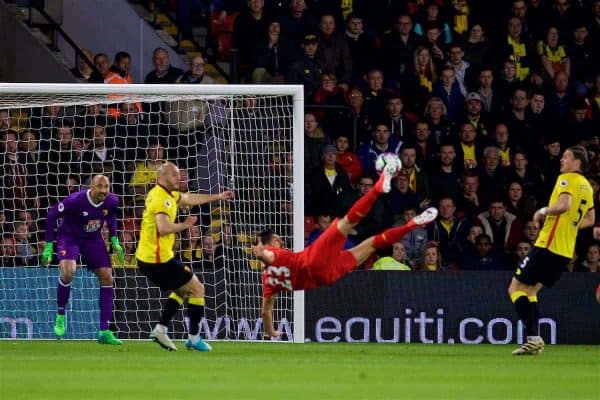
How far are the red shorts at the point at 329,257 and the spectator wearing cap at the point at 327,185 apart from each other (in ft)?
14.7

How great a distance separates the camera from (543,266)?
13.6m

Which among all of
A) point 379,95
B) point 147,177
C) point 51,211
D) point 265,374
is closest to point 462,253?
point 379,95

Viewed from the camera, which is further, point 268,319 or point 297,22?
point 297,22

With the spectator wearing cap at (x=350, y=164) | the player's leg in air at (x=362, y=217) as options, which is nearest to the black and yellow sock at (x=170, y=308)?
the player's leg in air at (x=362, y=217)

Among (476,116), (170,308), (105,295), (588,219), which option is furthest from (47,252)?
(476,116)

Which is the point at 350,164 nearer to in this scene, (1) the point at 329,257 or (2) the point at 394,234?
(1) the point at 329,257

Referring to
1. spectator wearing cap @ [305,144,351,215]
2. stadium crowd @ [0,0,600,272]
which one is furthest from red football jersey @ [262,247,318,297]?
spectator wearing cap @ [305,144,351,215]

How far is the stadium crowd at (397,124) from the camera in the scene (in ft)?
57.0

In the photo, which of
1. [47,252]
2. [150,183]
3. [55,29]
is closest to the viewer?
[47,252]

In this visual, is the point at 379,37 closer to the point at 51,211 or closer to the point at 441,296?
the point at 441,296

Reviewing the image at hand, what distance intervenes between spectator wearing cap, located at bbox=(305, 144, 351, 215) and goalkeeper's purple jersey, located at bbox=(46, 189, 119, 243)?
11.5ft

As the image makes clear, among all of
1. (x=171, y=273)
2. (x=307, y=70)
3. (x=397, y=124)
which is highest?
(x=307, y=70)

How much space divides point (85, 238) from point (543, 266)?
4836 millimetres

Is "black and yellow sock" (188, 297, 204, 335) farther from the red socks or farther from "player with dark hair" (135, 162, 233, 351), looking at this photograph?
the red socks
